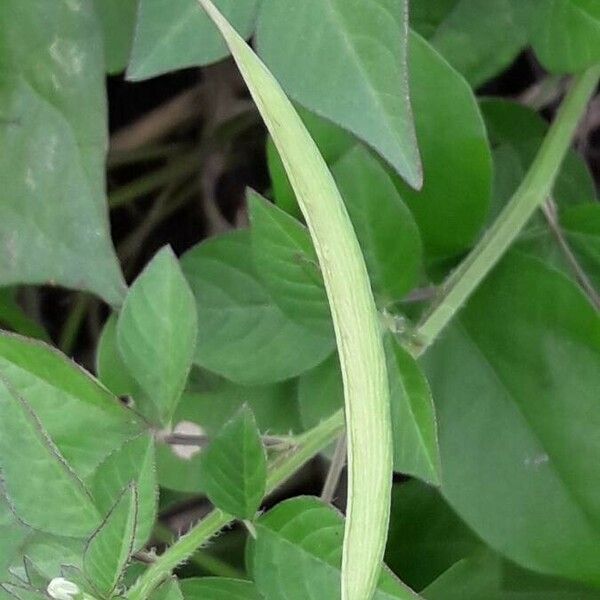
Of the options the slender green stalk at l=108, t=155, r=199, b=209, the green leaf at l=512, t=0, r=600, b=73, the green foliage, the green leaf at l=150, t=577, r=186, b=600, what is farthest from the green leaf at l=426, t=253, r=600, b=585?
the slender green stalk at l=108, t=155, r=199, b=209

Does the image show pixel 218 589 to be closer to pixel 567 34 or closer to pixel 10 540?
pixel 10 540

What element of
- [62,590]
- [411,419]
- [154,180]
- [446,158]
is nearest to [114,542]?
[62,590]

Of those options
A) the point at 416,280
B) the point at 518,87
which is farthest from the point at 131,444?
the point at 518,87

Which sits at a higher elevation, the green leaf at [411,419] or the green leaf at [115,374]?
the green leaf at [411,419]

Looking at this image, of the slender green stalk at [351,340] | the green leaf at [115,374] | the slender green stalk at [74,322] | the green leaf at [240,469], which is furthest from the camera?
the slender green stalk at [74,322]

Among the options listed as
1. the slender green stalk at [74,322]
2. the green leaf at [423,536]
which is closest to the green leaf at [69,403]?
the green leaf at [423,536]

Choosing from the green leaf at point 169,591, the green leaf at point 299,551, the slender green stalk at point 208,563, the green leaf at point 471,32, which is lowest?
the slender green stalk at point 208,563

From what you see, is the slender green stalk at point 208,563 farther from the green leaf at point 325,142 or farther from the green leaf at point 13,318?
the green leaf at point 325,142
